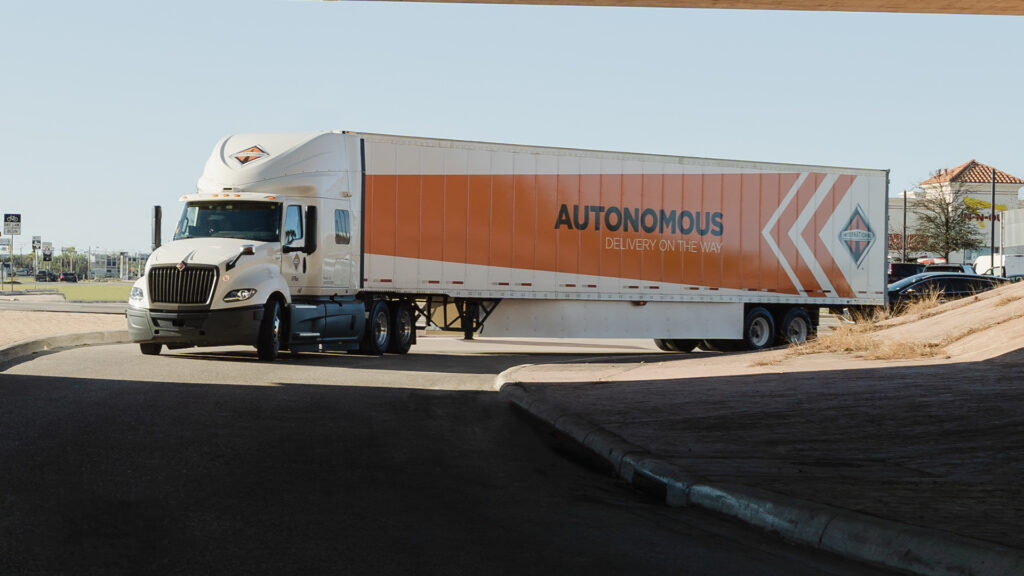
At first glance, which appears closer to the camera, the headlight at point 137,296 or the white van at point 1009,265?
the headlight at point 137,296

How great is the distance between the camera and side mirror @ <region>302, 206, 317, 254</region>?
18391 millimetres

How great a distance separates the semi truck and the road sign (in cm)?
2092

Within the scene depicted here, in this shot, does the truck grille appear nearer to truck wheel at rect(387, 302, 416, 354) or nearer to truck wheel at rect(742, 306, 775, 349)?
truck wheel at rect(387, 302, 416, 354)

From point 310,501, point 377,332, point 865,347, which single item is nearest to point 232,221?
point 377,332

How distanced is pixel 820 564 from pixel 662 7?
1098cm

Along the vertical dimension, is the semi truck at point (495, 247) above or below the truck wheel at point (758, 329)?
above

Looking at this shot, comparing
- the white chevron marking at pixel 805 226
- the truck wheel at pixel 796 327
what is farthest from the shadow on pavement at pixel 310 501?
the white chevron marking at pixel 805 226

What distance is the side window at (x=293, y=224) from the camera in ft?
59.5

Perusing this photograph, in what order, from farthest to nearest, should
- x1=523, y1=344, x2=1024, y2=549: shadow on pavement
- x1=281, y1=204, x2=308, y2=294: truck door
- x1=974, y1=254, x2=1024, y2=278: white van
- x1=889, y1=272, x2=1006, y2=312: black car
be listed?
x1=974, y1=254, x2=1024, y2=278: white van → x1=889, y1=272, x2=1006, y2=312: black car → x1=281, y1=204, x2=308, y2=294: truck door → x1=523, y1=344, x2=1024, y2=549: shadow on pavement

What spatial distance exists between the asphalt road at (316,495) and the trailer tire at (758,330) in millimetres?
12627

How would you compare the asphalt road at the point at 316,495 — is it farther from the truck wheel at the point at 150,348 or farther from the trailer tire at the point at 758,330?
the trailer tire at the point at 758,330

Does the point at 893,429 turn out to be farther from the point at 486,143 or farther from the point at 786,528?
the point at 486,143

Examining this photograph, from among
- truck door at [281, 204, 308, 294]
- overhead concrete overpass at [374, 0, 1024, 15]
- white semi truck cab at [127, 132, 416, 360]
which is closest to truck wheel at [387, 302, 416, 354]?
white semi truck cab at [127, 132, 416, 360]

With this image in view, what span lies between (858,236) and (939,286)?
4.22m
